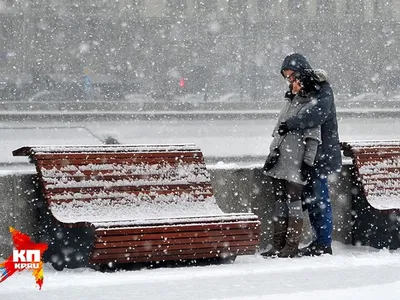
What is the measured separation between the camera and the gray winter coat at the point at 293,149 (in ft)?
20.6

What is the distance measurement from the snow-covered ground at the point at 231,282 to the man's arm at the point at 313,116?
959 millimetres

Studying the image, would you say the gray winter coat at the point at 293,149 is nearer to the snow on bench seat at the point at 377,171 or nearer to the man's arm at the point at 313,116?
the man's arm at the point at 313,116

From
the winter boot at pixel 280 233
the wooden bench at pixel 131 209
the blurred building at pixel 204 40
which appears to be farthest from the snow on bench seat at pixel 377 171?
the blurred building at pixel 204 40

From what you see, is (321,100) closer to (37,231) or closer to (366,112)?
(37,231)

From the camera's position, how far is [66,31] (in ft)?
148

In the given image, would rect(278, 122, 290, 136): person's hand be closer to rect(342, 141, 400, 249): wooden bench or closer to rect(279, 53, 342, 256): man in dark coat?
rect(279, 53, 342, 256): man in dark coat

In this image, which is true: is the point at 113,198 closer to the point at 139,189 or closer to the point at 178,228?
the point at 139,189

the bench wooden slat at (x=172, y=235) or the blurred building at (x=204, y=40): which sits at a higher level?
the blurred building at (x=204, y=40)

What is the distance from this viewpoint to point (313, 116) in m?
6.23

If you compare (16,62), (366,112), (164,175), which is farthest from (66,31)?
(164,175)

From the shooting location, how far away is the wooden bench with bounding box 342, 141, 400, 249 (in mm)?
6781

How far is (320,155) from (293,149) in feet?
0.68
